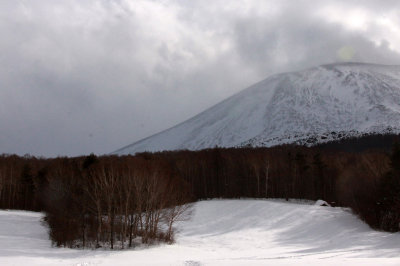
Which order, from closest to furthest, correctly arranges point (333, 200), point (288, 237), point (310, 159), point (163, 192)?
point (163, 192) < point (288, 237) < point (333, 200) < point (310, 159)

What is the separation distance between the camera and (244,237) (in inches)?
2098

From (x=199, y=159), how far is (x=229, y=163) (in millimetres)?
9054

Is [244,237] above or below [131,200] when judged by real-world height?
below

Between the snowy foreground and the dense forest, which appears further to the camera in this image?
the dense forest

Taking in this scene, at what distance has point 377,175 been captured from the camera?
5469 centimetres

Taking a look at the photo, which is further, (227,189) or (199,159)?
(199,159)

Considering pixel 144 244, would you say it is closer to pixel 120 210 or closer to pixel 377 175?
pixel 120 210

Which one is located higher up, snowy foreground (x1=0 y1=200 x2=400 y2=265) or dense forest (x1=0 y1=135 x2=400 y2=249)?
dense forest (x1=0 y1=135 x2=400 y2=249)

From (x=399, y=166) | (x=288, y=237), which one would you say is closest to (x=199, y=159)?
(x=288, y=237)

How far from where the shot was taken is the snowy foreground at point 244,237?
33094 millimetres

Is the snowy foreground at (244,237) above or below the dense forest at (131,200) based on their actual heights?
below

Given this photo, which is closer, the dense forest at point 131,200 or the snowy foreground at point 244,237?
the snowy foreground at point 244,237

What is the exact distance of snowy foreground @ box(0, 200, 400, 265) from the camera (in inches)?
1303

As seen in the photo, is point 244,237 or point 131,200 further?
point 244,237
